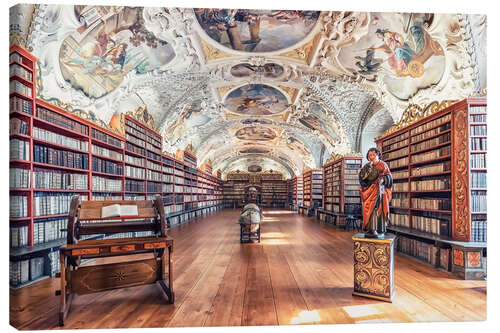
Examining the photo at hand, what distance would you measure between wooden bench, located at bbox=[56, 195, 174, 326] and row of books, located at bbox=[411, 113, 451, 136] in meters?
6.03

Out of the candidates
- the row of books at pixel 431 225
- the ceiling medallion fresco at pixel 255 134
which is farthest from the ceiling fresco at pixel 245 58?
the ceiling medallion fresco at pixel 255 134

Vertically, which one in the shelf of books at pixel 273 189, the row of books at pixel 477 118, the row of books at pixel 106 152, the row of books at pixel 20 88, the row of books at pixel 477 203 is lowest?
the shelf of books at pixel 273 189

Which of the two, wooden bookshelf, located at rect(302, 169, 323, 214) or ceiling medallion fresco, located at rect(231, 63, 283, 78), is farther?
wooden bookshelf, located at rect(302, 169, 323, 214)

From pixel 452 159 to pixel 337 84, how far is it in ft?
16.0

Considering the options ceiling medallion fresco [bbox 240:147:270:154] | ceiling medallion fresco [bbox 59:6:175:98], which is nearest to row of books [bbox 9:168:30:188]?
ceiling medallion fresco [bbox 59:6:175:98]

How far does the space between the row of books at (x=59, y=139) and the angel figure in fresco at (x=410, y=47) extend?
705 centimetres

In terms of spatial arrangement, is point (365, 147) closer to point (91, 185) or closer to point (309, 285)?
point (309, 285)

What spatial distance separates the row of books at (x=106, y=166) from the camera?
7375 millimetres

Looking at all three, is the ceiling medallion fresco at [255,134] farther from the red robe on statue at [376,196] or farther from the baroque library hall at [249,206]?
the red robe on statue at [376,196]

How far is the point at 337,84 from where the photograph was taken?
10031 millimetres

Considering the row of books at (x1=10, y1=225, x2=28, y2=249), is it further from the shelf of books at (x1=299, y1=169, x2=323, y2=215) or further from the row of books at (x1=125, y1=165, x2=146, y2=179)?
the shelf of books at (x1=299, y1=169, x2=323, y2=215)

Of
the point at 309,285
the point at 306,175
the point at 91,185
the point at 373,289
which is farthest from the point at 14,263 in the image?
the point at 306,175

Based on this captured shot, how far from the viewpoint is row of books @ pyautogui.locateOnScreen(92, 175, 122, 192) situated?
730 centimetres

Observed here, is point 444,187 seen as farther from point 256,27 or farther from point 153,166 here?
point 153,166
